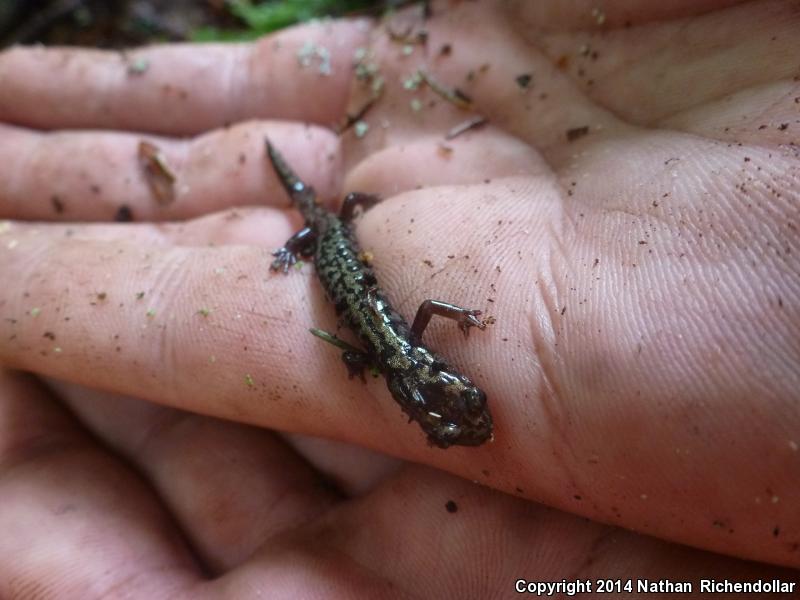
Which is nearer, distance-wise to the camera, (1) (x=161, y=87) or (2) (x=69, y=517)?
(2) (x=69, y=517)

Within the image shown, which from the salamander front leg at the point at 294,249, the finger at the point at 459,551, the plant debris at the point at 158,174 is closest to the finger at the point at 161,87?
the plant debris at the point at 158,174

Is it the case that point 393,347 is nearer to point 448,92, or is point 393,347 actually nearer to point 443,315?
point 443,315

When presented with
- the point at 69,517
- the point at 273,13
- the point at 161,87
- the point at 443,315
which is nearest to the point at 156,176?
the point at 161,87

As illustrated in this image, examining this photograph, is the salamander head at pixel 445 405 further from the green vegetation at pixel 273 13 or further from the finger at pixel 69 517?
the green vegetation at pixel 273 13

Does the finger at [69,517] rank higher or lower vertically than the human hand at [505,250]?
lower

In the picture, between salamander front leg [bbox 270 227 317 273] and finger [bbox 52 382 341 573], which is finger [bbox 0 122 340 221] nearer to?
salamander front leg [bbox 270 227 317 273]

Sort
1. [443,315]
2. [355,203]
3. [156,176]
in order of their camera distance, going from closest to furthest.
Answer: [443,315] → [355,203] → [156,176]

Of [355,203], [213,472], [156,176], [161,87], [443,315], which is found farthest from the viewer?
[161,87]

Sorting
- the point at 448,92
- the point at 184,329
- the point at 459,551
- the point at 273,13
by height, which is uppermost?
the point at 273,13
